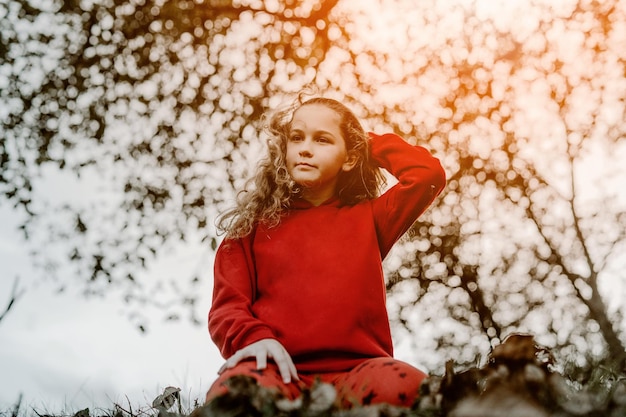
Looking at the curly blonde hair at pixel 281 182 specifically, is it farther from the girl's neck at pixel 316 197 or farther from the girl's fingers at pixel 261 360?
the girl's fingers at pixel 261 360

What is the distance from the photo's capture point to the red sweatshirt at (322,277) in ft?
7.79

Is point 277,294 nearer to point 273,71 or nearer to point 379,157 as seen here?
point 379,157

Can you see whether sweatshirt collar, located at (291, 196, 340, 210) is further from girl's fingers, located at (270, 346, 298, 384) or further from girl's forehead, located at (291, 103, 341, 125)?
girl's fingers, located at (270, 346, 298, 384)

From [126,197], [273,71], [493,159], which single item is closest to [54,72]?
[126,197]

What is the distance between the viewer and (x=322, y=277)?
2.50m

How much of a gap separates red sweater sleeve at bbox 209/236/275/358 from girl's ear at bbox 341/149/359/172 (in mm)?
522

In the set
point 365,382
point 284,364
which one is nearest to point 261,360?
point 284,364

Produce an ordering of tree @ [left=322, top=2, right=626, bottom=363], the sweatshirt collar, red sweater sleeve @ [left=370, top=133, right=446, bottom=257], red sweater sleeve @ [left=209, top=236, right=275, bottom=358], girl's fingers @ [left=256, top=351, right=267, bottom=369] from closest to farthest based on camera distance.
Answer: girl's fingers @ [left=256, top=351, right=267, bottom=369] → red sweater sleeve @ [left=209, top=236, right=275, bottom=358] → red sweater sleeve @ [left=370, top=133, right=446, bottom=257] → the sweatshirt collar → tree @ [left=322, top=2, right=626, bottom=363]

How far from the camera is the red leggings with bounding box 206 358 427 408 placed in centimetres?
198

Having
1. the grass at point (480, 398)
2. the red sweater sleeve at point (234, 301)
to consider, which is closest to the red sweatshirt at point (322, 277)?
the red sweater sleeve at point (234, 301)

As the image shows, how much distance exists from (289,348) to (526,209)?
264 inches

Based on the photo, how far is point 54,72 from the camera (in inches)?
280

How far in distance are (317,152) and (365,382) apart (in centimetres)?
106

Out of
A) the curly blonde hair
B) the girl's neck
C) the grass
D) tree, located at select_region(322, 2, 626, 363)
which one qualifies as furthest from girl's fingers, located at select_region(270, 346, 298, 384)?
tree, located at select_region(322, 2, 626, 363)
